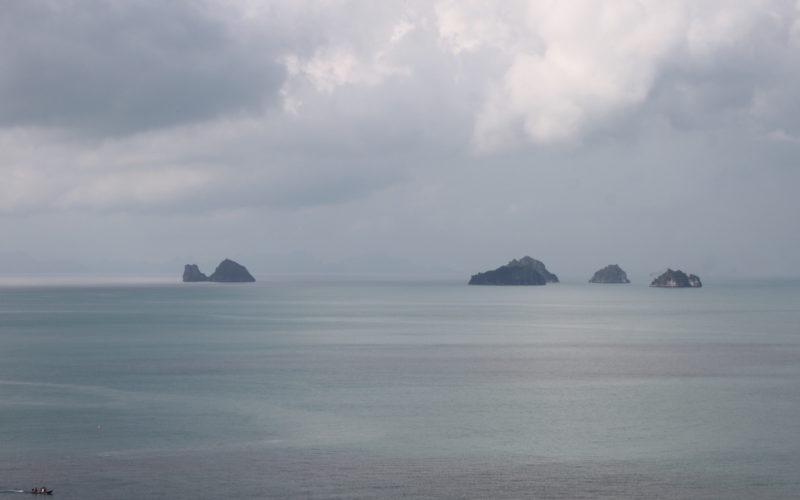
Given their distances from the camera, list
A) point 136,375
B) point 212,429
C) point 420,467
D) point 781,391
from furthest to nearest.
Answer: point 136,375
point 781,391
point 212,429
point 420,467

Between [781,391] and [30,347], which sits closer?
[781,391]

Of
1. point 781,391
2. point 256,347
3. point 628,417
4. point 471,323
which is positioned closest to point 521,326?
point 471,323

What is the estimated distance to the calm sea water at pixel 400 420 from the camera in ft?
170

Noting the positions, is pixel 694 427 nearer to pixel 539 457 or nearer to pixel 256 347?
pixel 539 457

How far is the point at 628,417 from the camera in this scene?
71750 millimetres

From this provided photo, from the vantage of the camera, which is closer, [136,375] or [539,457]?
[539,457]

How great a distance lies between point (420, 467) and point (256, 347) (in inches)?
3117

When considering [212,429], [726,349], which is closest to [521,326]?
[726,349]

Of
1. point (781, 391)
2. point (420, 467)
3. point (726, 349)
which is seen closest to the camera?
point (420, 467)

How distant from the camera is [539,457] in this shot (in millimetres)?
57969

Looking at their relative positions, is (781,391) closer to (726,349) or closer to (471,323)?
(726,349)

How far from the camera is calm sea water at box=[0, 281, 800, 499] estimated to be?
170ft

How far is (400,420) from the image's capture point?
69938 millimetres

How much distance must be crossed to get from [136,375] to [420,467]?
5196 cm
